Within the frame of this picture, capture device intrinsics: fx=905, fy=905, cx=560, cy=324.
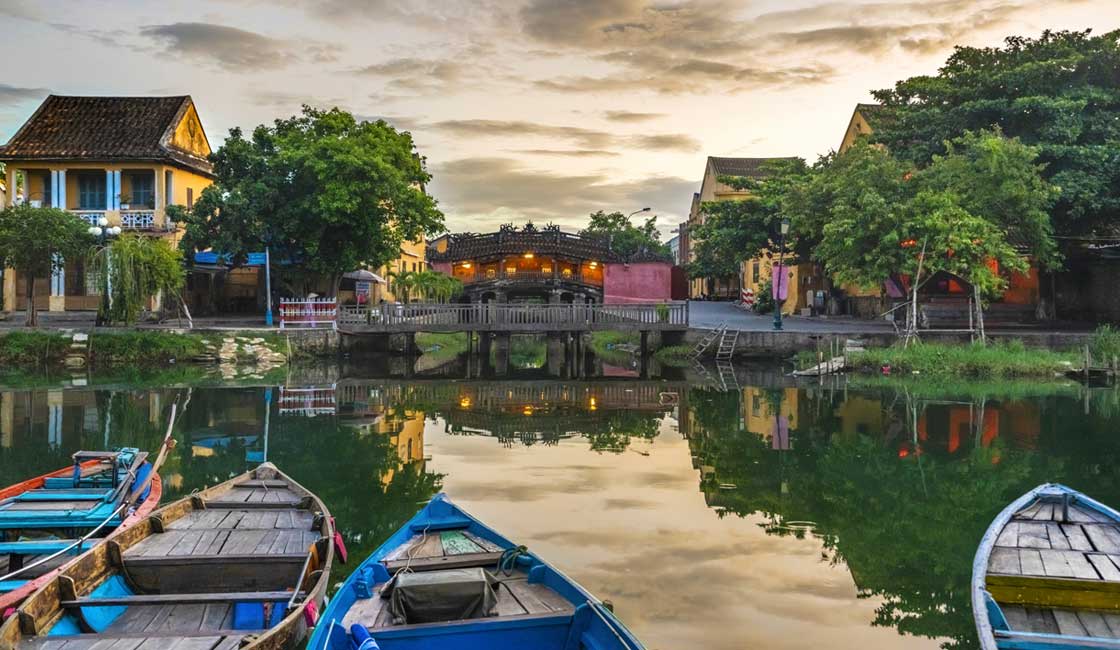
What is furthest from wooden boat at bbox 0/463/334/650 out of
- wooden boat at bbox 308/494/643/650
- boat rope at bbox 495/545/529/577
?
boat rope at bbox 495/545/529/577

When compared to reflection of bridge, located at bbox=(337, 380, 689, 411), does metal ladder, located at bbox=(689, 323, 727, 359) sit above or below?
above

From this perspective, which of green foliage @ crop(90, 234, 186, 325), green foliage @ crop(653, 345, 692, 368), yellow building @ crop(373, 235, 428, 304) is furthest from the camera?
yellow building @ crop(373, 235, 428, 304)

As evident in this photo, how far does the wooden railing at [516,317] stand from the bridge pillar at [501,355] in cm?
172

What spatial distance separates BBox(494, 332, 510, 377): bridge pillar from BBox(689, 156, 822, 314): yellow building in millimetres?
11922

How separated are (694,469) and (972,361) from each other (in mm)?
17255

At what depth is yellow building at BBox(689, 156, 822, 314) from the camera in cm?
Answer: 4728

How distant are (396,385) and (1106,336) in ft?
73.3

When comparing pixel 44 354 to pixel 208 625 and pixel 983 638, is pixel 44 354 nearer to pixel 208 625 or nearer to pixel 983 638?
pixel 208 625


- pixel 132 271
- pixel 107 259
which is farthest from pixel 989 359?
pixel 107 259

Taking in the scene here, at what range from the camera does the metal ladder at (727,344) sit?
33625mm

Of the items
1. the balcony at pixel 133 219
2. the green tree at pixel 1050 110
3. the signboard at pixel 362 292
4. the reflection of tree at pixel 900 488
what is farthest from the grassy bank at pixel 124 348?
the green tree at pixel 1050 110

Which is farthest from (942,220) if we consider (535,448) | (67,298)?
(67,298)

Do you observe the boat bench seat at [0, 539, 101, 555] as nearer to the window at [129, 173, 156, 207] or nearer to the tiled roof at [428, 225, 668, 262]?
the window at [129, 173, 156, 207]

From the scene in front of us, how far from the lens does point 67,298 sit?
39.0 m
